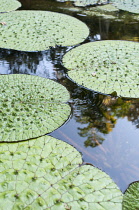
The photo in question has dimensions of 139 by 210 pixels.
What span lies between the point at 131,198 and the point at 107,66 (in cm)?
146

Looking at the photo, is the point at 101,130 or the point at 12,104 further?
the point at 12,104

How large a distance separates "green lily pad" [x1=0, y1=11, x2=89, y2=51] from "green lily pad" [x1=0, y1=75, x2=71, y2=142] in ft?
2.30

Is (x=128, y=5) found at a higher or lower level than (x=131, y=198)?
higher

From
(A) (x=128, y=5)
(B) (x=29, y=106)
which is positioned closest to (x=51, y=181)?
(B) (x=29, y=106)

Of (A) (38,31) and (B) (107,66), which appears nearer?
(B) (107,66)

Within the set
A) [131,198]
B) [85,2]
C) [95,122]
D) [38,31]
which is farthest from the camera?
[85,2]

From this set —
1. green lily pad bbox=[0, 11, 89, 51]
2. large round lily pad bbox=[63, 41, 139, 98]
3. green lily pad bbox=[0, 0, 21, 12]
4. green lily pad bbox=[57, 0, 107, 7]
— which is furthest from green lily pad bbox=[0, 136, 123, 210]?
green lily pad bbox=[57, 0, 107, 7]

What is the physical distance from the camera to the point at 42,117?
181cm

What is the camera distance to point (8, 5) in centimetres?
407

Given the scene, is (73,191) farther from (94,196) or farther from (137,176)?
(137,176)

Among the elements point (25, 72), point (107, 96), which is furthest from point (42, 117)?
point (25, 72)

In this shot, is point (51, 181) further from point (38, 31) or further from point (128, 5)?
point (128, 5)

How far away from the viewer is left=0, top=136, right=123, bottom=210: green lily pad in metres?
1.25

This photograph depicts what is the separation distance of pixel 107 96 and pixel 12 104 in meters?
0.82
